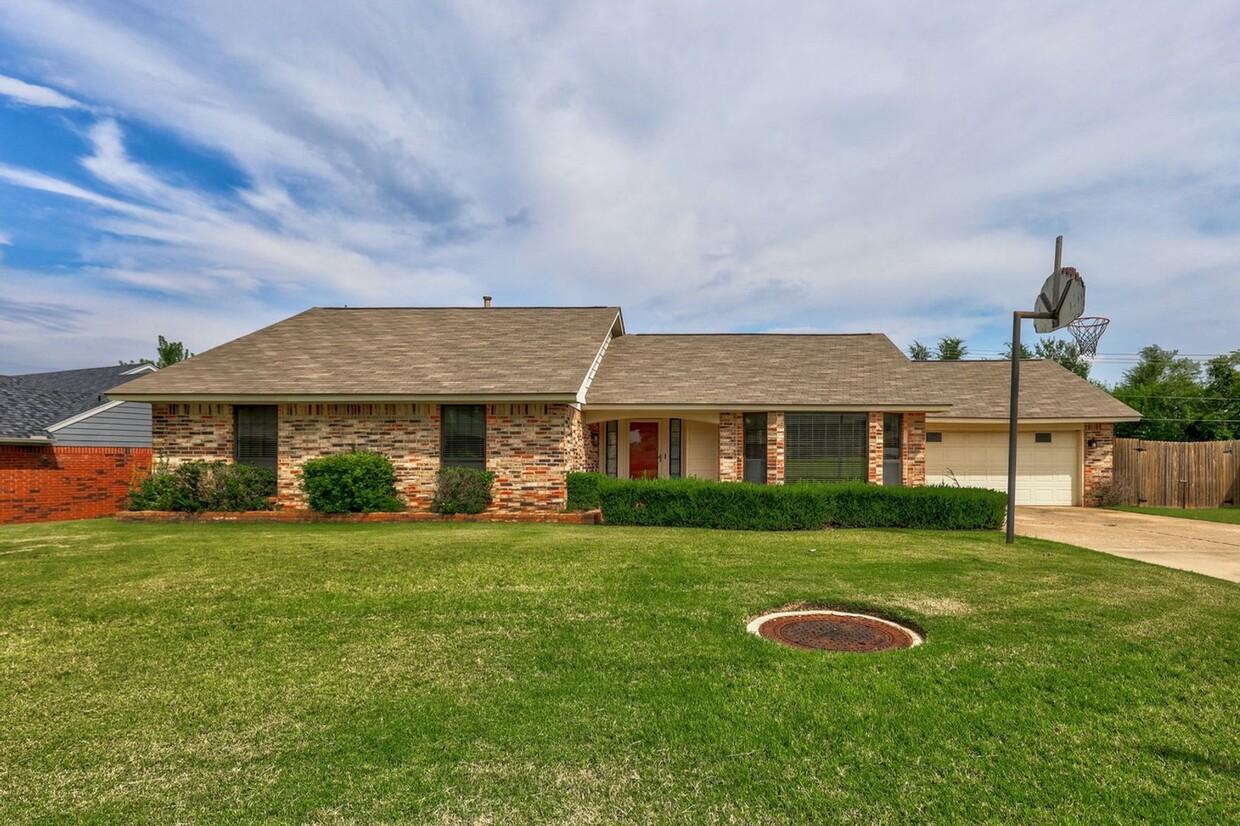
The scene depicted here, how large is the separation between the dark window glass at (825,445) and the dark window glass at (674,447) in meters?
2.88

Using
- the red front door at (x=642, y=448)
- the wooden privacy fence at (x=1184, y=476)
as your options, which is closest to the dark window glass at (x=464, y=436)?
the red front door at (x=642, y=448)

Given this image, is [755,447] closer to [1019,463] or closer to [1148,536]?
[1148,536]

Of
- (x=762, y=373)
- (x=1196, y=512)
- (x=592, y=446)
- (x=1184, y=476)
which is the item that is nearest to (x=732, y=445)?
(x=762, y=373)

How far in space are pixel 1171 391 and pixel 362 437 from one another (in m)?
43.1

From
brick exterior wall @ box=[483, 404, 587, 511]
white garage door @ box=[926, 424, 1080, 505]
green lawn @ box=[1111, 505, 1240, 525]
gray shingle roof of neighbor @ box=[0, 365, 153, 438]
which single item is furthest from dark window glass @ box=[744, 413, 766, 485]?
gray shingle roof of neighbor @ box=[0, 365, 153, 438]

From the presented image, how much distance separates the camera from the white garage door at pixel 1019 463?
59.7ft

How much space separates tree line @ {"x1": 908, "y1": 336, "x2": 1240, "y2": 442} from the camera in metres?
26.4

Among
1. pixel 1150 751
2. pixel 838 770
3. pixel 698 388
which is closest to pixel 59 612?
pixel 838 770

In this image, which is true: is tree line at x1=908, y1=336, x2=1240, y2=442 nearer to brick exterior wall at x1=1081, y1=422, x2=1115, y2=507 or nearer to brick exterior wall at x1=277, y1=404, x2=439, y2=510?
brick exterior wall at x1=1081, y1=422, x2=1115, y2=507

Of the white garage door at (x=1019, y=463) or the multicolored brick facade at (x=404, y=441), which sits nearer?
the multicolored brick facade at (x=404, y=441)

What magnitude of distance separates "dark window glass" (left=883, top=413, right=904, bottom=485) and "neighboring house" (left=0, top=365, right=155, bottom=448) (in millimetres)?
20048

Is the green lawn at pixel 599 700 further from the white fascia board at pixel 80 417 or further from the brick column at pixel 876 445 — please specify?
the white fascia board at pixel 80 417

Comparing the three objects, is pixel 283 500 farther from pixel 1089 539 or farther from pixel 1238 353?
pixel 1238 353

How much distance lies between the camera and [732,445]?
1568 cm
